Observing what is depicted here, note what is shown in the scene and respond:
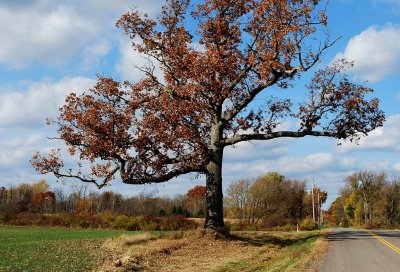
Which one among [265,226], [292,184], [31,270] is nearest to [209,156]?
[31,270]

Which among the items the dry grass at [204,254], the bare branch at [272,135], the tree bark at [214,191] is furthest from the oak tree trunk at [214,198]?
the bare branch at [272,135]

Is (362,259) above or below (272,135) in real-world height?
below

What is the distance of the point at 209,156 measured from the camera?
26469 millimetres

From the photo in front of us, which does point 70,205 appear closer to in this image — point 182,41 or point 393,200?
point 393,200

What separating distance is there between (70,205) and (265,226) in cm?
10490

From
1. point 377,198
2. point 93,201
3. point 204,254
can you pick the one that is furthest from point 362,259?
point 93,201

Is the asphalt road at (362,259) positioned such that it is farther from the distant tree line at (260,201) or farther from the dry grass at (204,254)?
the distant tree line at (260,201)

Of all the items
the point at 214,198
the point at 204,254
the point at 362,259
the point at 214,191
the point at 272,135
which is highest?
the point at 272,135

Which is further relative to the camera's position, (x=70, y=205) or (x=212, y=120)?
(x=70, y=205)

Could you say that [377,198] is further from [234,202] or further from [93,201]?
[93,201]

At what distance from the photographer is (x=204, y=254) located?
22.4 metres

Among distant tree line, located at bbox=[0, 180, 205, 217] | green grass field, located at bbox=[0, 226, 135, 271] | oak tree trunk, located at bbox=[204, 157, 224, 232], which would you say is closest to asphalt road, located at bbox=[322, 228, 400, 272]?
oak tree trunk, located at bbox=[204, 157, 224, 232]

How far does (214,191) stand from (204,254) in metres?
5.29

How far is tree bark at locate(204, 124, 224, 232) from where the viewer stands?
1057 inches
